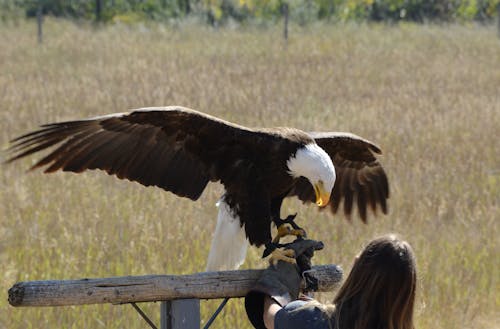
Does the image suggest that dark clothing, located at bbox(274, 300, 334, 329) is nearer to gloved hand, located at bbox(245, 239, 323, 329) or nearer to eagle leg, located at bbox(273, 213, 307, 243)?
gloved hand, located at bbox(245, 239, 323, 329)

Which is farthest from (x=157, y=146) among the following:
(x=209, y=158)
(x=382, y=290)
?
(x=382, y=290)

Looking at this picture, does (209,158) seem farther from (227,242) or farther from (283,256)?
(283,256)

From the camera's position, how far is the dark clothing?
349cm

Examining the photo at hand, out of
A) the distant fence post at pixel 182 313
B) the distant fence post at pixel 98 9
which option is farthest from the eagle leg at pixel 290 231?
the distant fence post at pixel 98 9

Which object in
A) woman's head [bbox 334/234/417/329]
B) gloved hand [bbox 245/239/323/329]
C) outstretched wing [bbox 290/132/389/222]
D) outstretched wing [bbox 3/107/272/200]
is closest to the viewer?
woman's head [bbox 334/234/417/329]

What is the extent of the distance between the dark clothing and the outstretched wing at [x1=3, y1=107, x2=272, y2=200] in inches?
72.4

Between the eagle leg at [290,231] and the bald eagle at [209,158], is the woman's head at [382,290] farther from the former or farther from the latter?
the eagle leg at [290,231]

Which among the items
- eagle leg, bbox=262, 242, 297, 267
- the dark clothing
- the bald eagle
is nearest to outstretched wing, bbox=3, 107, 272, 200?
the bald eagle

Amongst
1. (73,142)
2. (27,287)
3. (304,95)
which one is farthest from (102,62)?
(27,287)

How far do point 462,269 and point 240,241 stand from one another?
7.34 ft

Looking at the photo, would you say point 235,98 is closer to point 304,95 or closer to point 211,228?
point 304,95

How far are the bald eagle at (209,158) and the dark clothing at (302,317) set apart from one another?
1.43m

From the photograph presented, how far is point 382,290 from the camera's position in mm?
3381

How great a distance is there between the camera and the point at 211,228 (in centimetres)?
765
